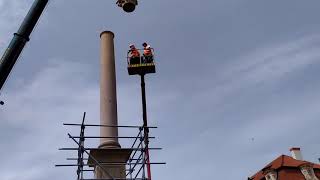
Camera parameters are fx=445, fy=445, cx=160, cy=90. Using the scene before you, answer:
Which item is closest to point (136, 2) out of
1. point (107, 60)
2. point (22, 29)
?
point (107, 60)

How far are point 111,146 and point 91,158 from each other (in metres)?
0.90

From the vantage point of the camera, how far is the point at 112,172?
→ 15.9 meters

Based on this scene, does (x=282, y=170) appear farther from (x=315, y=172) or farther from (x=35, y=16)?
(x=35, y=16)

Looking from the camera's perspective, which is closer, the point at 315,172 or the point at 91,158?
the point at 91,158

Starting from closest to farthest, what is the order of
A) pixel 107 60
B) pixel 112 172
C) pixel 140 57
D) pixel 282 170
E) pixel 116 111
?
pixel 112 172, pixel 116 111, pixel 107 60, pixel 140 57, pixel 282 170

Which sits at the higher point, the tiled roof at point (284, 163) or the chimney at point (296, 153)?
the chimney at point (296, 153)

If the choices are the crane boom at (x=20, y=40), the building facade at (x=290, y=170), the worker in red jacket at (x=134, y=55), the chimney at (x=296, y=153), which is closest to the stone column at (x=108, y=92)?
the crane boom at (x=20, y=40)

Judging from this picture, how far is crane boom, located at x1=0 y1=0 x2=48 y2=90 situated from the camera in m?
14.5

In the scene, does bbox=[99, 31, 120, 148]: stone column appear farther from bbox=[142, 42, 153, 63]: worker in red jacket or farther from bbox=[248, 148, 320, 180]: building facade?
bbox=[248, 148, 320, 180]: building facade

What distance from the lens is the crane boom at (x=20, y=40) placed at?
47.6 feet

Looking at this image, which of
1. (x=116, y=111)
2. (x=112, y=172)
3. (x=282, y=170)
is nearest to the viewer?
(x=112, y=172)

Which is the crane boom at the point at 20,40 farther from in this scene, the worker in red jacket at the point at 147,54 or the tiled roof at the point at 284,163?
the tiled roof at the point at 284,163

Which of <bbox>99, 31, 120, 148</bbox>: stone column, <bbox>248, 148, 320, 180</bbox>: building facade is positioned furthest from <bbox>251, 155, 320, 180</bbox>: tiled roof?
<bbox>99, 31, 120, 148</bbox>: stone column

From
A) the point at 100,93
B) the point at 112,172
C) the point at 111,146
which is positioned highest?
the point at 100,93
